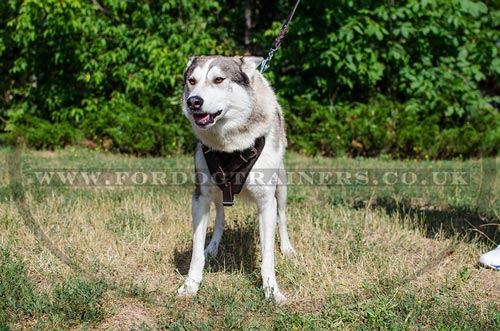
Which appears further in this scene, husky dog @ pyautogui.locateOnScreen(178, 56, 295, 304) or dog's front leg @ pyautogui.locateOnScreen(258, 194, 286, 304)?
dog's front leg @ pyautogui.locateOnScreen(258, 194, 286, 304)

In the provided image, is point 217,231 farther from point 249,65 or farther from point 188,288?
point 249,65

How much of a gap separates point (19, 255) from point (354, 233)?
259cm

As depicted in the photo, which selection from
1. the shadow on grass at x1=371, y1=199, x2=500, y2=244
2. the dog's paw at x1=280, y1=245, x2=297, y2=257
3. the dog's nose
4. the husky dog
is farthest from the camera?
the shadow on grass at x1=371, y1=199, x2=500, y2=244

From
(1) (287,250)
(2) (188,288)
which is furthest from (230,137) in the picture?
(1) (287,250)

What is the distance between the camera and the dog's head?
300cm

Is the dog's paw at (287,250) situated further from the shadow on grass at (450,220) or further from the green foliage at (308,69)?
the green foliage at (308,69)

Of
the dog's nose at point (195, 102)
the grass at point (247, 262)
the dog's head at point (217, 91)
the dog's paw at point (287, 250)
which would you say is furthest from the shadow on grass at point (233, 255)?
the dog's nose at point (195, 102)

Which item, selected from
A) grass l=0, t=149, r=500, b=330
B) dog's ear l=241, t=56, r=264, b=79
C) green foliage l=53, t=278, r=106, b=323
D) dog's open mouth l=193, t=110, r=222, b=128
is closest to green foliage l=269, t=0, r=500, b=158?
grass l=0, t=149, r=500, b=330

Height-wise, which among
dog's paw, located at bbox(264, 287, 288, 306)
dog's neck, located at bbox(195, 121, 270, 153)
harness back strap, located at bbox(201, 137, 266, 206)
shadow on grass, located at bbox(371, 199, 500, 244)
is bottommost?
shadow on grass, located at bbox(371, 199, 500, 244)

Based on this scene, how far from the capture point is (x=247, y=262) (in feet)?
12.6

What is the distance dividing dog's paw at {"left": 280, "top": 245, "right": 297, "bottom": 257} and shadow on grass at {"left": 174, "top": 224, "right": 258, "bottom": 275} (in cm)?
22

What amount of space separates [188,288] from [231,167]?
812mm

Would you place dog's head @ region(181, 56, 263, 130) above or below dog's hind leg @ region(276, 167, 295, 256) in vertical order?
above

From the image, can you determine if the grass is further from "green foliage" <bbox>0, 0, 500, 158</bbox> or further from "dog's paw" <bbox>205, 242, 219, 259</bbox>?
"green foliage" <bbox>0, 0, 500, 158</bbox>
